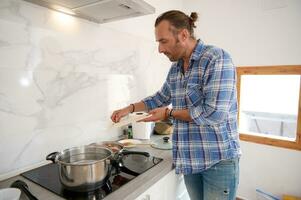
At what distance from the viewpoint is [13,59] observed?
0.96 meters

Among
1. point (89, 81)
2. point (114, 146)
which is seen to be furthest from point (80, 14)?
point (114, 146)

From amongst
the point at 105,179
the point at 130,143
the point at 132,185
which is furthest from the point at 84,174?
the point at 130,143

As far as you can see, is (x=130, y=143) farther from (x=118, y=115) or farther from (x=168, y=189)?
(x=168, y=189)

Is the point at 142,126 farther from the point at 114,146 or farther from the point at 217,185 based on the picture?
the point at 217,185

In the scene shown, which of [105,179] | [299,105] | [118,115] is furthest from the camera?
[299,105]

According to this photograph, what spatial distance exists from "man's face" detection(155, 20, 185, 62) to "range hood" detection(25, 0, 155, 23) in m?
0.16

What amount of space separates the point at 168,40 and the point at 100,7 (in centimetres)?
39

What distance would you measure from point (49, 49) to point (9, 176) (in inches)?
25.2

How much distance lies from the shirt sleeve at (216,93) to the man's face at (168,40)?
0.19 meters

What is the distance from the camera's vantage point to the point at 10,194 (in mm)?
740

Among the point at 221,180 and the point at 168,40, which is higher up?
the point at 168,40

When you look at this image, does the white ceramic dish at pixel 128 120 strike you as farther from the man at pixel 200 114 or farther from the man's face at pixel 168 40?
the man's face at pixel 168 40

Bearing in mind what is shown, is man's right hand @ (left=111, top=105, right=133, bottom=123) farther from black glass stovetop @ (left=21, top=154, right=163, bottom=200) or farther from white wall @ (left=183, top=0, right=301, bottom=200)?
white wall @ (left=183, top=0, right=301, bottom=200)

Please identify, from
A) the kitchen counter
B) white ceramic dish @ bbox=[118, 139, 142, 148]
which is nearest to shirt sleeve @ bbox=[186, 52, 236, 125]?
the kitchen counter
